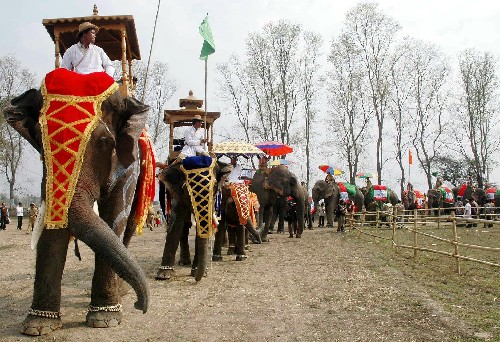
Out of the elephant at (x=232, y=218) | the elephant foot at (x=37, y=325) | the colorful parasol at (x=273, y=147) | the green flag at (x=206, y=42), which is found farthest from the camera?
the colorful parasol at (x=273, y=147)

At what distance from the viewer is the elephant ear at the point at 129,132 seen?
561 centimetres

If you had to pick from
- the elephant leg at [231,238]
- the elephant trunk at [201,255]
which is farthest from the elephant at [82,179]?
the elephant leg at [231,238]

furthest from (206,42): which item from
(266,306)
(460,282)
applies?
(460,282)

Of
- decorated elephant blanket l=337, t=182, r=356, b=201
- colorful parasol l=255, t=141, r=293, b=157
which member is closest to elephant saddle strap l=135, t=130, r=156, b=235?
colorful parasol l=255, t=141, r=293, b=157

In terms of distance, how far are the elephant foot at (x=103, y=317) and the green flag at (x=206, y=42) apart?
6818mm

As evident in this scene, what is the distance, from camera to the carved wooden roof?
841cm

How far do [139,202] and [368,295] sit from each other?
3231 millimetres

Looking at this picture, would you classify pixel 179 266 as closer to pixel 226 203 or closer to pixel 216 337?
pixel 226 203

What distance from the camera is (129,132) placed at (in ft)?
18.3

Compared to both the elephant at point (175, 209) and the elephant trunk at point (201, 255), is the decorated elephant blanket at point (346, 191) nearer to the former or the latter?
the elephant at point (175, 209)

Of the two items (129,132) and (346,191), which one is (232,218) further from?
(346,191)

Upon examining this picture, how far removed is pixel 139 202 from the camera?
710cm

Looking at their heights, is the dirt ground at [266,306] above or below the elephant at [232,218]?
below

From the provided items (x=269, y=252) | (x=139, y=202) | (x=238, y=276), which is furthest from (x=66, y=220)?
(x=269, y=252)
